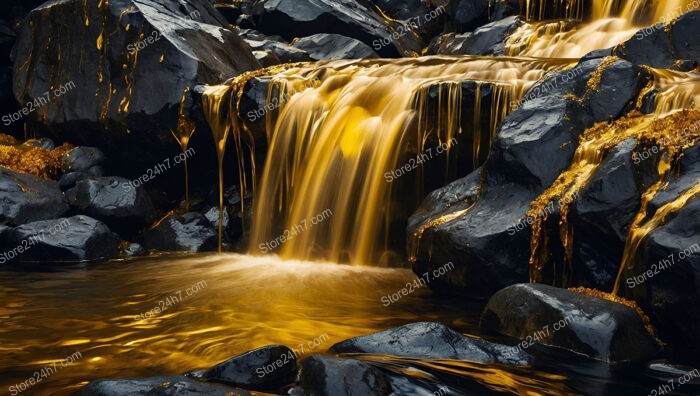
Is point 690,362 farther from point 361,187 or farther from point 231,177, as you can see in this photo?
point 231,177

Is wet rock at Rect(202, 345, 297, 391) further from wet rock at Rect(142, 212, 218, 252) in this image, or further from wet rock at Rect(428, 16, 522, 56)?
wet rock at Rect(428, 16, 522, 56)

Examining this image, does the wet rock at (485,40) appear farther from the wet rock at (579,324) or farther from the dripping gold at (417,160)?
the wet rock at (579,324)

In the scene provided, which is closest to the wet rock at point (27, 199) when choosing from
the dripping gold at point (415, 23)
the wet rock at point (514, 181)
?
the wet rock at point (514, 181)

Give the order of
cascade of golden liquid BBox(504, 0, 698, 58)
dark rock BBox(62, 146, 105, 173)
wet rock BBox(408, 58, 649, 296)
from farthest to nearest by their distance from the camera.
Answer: cascade of golden liquid BBox(504, 0, 698, 58)
dark rock BBox(62, 146, 105, 173)
wet rock BBox(408, 58, 649, 296)

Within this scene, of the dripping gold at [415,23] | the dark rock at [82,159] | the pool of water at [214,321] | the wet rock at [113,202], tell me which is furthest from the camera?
the dripping gold at [415,23]

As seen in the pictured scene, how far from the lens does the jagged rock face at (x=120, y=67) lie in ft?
38.7

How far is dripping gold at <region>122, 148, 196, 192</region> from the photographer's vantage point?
1163 centimetres

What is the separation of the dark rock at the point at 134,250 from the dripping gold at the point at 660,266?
7726 mm

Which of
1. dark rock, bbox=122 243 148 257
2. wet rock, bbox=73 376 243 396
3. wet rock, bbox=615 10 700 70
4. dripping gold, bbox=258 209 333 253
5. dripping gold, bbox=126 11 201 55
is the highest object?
dripping gold, bbox=126 11 201 55

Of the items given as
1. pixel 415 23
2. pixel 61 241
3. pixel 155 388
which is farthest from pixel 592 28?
pixel 155 388

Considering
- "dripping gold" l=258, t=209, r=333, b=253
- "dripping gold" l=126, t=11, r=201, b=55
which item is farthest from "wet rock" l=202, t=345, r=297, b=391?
"dripping gold" l=126, t=11, r=201, b=55

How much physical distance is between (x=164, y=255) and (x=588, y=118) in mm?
6640

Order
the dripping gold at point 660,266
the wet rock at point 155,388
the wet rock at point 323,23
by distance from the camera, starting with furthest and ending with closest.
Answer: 1. the wet rock at point 323,23
2. the dripping gold at point 660,266
3. the wet rock at point 155,388

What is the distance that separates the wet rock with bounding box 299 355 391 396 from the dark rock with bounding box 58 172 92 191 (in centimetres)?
903
